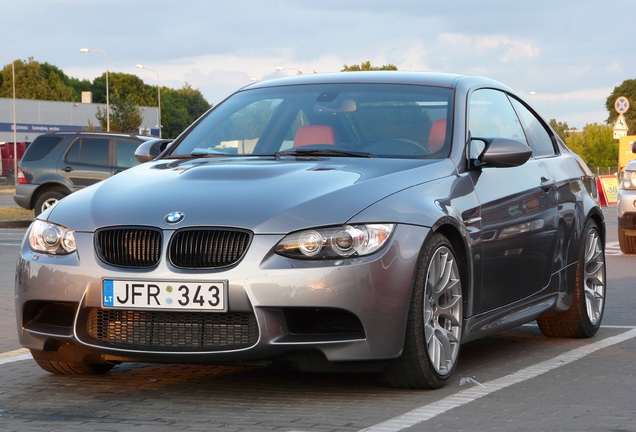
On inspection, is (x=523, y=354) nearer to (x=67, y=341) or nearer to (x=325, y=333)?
(x=325, y=333)

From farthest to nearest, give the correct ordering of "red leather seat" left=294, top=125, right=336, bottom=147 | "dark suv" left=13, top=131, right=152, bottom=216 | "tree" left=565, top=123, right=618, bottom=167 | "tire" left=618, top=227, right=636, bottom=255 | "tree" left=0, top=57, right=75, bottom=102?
"tree" left=0, top=57, right=75, bottom=102 → "tree" left=565, top=123, right=618, bottom=167 → "dark suv" left=13, top=131, right=152, bottom=216 → "tire" left=618, top=227, right=636, bottom=255 → "red leather seat" left=294, top=125, right=336, bottom=147

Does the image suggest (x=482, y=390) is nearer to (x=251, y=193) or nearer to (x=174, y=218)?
(x=251, y=193)

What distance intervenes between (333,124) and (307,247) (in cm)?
152

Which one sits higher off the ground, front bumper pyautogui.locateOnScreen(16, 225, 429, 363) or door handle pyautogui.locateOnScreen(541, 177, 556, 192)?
door handle pyautogui.locateOnScreen(541, 177, 556, 192)

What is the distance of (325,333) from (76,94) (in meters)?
129

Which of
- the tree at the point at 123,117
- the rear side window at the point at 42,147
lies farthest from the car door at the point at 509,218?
the tree at the point at 123,117

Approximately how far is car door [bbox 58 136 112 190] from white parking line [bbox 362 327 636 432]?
61.3 ft

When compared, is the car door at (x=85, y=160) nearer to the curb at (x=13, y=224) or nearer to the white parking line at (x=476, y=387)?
the curb at (x=13, y=224)

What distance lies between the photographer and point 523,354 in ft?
24.3

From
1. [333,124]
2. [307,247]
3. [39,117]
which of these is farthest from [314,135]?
[39,117]

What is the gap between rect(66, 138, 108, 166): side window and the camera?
1015 inches

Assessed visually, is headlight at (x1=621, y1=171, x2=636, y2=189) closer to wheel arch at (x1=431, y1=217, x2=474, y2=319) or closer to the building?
wheel arch at (x1=431, y1=217, x2=474, y2=319)

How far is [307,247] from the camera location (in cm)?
548

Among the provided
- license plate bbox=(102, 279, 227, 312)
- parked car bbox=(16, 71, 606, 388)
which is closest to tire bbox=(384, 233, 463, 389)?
parked car bbox=(16, 71, 606, 388)
